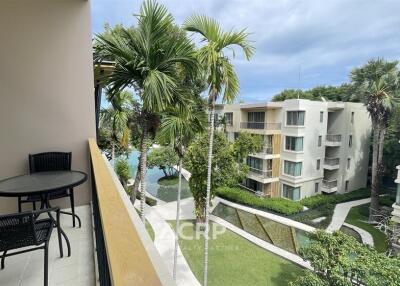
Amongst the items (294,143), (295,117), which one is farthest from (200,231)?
(295,117)

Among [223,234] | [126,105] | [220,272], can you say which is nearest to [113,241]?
[126,105]

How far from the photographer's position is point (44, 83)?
11.0 feet

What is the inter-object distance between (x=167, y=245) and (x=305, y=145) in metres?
10.4

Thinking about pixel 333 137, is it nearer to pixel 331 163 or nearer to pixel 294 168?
pixel 331 163

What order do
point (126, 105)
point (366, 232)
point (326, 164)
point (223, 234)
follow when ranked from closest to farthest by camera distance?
point (126, 105) → point (223, 234) → point (366, 232) → point (326, 164)

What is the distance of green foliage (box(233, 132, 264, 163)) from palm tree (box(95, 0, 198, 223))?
10.8 meters


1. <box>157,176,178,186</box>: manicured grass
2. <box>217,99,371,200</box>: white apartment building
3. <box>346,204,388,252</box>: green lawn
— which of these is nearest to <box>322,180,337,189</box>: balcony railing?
<box>217,99,371,200</box>: white apartment building

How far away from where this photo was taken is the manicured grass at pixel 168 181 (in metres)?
19.3

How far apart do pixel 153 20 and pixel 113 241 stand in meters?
4.05

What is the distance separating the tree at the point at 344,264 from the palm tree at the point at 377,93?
8390 millimetres

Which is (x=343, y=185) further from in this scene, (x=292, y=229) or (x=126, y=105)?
(x=126, y=105)

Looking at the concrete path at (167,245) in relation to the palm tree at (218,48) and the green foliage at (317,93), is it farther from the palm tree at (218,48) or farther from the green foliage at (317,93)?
the green foliage at (317,93)

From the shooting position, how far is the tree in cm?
548

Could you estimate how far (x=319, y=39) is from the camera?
2919 centimetres
